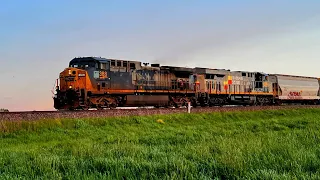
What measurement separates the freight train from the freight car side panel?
7.7 inches

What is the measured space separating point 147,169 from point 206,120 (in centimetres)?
1350

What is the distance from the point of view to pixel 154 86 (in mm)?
22344

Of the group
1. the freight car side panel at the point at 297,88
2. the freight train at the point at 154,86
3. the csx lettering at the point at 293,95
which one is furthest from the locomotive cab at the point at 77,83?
the csx lettering at the point at 293,95

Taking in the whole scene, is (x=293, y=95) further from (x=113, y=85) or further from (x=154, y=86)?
(x=113, y=85)

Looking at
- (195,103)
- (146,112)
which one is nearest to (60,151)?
(146,112)

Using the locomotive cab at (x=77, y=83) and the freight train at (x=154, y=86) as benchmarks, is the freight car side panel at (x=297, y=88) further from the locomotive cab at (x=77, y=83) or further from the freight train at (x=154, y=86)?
the locomotive cab at (x=77, y=83)

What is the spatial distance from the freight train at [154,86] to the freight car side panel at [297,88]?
20 cm

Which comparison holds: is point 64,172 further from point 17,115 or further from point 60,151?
point 17,115

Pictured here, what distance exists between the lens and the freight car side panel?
1375 inches

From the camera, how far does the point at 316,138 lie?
373 inches

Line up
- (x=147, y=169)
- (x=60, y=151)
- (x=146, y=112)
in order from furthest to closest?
1. (x=146, y=112)
2. (x=60, y=151)
3. (x=147, y=169)

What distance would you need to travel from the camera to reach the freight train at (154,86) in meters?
18.7

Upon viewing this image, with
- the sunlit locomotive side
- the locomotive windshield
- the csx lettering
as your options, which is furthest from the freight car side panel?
the locomotive windshield

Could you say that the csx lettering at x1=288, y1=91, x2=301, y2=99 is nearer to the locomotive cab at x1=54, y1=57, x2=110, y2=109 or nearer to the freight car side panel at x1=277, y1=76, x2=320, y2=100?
the freight car side panel at x1=277, y1=76, x2=320, y2=100
